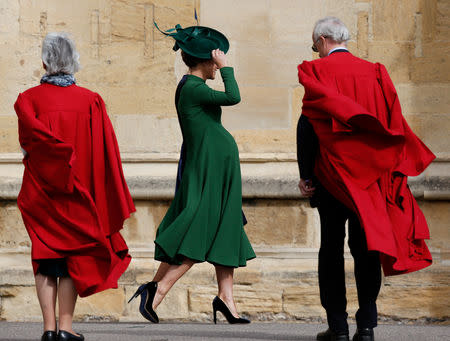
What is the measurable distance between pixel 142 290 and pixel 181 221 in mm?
434

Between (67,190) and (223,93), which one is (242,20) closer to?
(223,93)

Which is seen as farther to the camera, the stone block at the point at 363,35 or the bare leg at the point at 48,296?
the stone block at the point at 363,35

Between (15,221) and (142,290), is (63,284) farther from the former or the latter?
(15,221)

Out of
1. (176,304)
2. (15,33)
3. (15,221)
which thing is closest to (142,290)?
(176,304)

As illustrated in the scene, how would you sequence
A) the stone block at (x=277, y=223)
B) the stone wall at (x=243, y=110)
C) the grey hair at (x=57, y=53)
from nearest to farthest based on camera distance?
the grey hair at (x=57, y=53), the stone wall at (x=243, y=110), the stone block at (x=277, y=223)

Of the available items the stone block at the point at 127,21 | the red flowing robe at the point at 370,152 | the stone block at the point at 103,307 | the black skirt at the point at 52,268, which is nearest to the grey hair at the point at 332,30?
the red flowing robe at the point at 370,152

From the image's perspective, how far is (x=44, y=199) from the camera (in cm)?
539

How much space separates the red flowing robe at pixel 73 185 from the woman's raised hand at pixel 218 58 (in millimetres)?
719

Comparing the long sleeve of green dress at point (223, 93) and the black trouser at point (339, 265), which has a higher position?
the long sleeve of green dress at point (223, 93)

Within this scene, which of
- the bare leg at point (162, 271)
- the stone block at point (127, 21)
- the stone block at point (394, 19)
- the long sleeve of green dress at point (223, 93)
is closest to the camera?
the long sleeve of green dress at point (223, 93)

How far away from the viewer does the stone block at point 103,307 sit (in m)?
7.04

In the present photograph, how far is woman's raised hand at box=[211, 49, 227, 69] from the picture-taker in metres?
5.82

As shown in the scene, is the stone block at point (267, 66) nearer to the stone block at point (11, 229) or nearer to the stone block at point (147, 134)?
the stone block at point (147, 134)

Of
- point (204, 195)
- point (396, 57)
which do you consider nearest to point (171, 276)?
point (204, 195)
